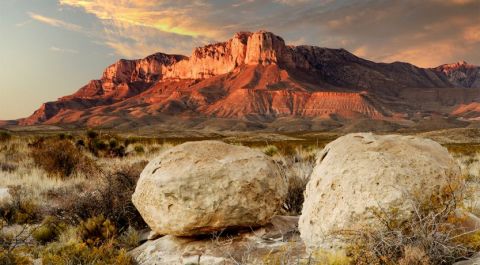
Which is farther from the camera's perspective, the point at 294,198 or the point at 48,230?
the point at 294,198

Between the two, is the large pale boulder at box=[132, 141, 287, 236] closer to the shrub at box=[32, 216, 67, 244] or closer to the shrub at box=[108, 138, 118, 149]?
the shrub at box=[32, 216, 67, 244]

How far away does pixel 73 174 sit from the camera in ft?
47.8

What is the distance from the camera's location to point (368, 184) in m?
5.04

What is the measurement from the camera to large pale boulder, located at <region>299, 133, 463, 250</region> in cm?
494

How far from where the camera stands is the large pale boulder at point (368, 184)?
4.94 metres

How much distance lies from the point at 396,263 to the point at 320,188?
1.30m

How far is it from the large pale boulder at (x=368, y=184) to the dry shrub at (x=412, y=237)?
80 mm

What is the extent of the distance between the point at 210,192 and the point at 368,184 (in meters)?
2.62

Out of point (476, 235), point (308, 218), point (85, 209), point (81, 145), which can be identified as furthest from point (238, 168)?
point (81, 145)

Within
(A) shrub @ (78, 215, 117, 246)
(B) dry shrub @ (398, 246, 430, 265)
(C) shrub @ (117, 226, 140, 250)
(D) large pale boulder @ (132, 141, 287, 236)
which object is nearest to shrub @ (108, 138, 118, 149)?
(A) shrub @ (78, 215, 117, 246)

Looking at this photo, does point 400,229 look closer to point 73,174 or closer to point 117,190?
point 117,190

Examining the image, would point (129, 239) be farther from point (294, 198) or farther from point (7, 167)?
point (7, 167)

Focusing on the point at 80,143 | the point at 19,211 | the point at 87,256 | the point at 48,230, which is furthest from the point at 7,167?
the point at 87,256

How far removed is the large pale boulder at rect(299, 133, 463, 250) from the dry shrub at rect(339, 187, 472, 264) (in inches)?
3.1
